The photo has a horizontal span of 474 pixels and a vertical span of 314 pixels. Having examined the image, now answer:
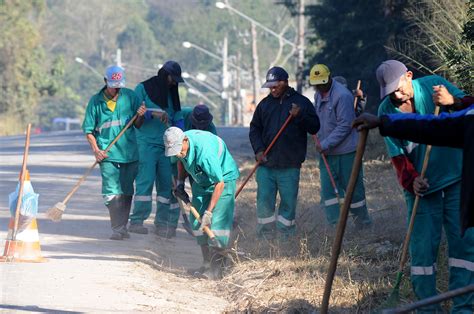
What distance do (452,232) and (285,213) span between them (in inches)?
163

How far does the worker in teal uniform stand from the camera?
1340cm

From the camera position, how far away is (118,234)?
42.8 feet

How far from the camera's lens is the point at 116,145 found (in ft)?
42.3

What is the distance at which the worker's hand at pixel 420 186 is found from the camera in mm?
7980

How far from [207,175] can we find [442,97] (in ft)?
11.0

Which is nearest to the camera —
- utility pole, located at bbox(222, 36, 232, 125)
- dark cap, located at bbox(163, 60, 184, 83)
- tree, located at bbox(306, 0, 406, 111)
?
dark cap, located at bbox(163, 60, 184, 83)

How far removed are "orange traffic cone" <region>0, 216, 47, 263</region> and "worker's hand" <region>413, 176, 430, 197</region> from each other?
4.40 m

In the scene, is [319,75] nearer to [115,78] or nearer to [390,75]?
[115,78]

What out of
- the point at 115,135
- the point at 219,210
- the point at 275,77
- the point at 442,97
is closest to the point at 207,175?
the point at 219,210

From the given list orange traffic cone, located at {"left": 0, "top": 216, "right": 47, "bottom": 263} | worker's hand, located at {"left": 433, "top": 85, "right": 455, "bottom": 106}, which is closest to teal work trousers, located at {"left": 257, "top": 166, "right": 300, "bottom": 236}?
orange traffic cone, located at {"left": 0, "top": 216, "right": 47, "bottom": 263}

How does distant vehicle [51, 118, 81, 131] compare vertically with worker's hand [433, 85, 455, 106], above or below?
Answer: below

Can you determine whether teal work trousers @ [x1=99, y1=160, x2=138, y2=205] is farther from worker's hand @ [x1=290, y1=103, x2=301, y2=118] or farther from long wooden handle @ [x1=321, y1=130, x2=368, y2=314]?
long wooden handle @ [x1=321, y1=130, x2=368, y2=314]

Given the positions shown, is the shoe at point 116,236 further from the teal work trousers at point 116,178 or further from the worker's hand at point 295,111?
the worker's hand at point 295,111

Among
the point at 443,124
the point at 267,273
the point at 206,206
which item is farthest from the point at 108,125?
the point at 443,124
